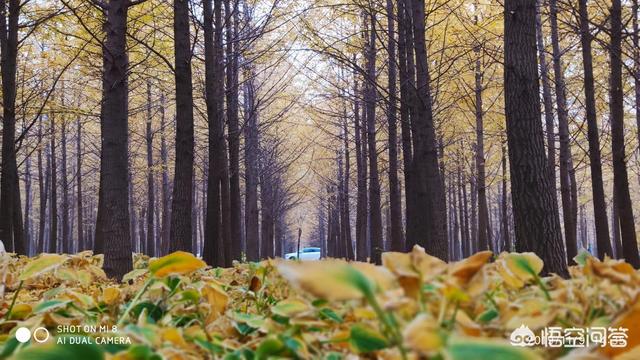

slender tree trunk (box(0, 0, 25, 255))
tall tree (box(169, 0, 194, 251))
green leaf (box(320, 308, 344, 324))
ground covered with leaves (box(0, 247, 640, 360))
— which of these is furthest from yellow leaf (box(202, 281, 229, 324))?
slender tree trunk (box(0, 0, 25, 255))

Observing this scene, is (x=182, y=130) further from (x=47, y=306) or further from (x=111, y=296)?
(x=47, y=306)

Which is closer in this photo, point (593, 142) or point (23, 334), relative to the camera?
point (23, 334)

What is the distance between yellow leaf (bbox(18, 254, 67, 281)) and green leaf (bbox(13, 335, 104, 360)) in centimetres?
61

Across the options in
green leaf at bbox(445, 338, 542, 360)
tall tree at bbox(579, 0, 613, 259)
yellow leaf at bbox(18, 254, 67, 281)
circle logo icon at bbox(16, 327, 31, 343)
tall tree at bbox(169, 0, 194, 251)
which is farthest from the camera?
tall tree at bbox(579, 0, 613, 259)

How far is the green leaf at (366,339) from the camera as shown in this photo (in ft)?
2.18

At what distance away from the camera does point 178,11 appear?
5.74 m

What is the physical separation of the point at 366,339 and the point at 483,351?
0.81 feet

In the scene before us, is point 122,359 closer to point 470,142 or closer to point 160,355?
point 160,355

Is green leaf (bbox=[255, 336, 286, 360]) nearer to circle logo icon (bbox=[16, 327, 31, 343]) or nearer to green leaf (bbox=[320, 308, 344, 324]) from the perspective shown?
green leaf (bbox=[320, 308, 344, 324])

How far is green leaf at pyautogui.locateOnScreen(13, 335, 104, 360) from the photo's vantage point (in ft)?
1.81

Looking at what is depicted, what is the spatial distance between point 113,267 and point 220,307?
3.98 meters

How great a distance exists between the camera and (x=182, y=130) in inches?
229

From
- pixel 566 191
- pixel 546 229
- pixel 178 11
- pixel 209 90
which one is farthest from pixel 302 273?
pixel 566 191

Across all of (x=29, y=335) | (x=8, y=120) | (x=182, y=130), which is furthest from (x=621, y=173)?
(x=8, y=120)
